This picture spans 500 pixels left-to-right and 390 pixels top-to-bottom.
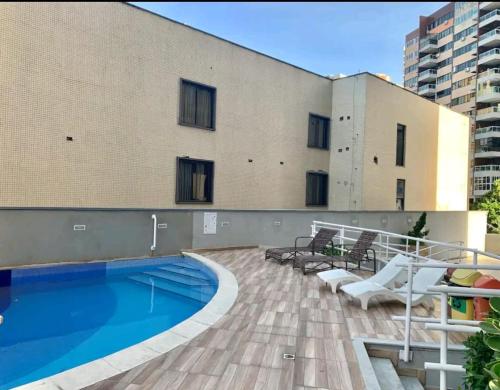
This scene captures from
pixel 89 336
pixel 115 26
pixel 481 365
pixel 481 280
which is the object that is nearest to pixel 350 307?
pixel 481 280

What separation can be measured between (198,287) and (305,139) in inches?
446

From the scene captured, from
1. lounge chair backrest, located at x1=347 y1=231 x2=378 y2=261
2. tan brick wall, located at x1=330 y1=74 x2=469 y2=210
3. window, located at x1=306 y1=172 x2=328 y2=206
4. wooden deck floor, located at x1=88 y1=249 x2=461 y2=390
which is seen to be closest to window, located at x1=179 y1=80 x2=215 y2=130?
window, located at x1=306 y1=172 x2=328 y2=206

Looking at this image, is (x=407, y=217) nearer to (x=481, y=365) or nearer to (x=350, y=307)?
(x=350, y=307)

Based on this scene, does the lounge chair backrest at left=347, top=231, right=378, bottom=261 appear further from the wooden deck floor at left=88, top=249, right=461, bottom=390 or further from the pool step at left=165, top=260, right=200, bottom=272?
the pool step at left=165, top=260, right=200, bottom=272

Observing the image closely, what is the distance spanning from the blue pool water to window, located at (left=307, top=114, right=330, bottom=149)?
33.8 ft

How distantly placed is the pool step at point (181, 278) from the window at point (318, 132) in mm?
10895

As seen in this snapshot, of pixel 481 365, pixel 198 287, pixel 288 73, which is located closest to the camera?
pixel 481 365

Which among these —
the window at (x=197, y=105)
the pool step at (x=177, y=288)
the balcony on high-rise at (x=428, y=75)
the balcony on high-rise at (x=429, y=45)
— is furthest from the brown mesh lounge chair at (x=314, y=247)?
the balcony on high-rise at (x=429, y=45)

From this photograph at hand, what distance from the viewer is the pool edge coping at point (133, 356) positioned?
295 centimetres

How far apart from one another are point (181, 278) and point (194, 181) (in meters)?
5.73

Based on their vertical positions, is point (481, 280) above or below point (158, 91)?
below

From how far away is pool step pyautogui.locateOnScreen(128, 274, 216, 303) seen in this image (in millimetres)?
6984

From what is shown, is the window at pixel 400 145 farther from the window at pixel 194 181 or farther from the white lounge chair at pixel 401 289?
the white lounge chair at pixel 401 289

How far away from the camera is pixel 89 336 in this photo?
518cm
